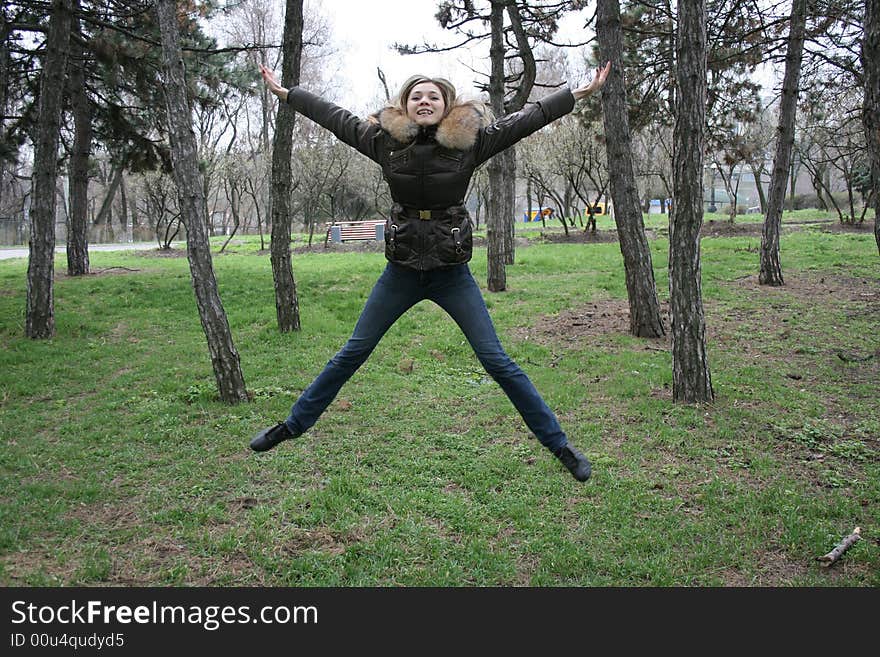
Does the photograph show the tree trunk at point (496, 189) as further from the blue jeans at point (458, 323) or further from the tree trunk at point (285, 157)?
the blue jeans at point (458, 323)

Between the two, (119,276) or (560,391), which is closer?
(560,391)

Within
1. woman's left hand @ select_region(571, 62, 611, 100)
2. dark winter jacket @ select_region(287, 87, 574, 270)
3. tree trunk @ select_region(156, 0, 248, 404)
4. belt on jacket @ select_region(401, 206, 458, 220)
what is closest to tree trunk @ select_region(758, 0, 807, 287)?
woman's left hand @ select_region(571, 62, 611, 100)

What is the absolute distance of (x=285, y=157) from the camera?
395 inches

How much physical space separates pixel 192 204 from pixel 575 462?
5113 mm

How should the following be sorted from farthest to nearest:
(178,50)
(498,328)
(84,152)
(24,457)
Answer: (84,152) → (498,328) → (178,50) → (24,457)

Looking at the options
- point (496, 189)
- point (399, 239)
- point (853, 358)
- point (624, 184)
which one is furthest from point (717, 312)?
point (399, 239)

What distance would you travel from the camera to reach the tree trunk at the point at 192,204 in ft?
23.5

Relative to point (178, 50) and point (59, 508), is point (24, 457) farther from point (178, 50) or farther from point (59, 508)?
point (178, 50)

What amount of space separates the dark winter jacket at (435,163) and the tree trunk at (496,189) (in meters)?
9.15

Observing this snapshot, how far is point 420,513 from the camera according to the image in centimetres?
534

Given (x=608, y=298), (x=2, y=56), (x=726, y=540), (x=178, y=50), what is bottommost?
(x=726, y=540)

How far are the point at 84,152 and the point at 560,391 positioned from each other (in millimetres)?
13246

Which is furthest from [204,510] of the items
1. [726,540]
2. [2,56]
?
[2,56]

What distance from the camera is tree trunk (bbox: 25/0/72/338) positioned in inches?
416
